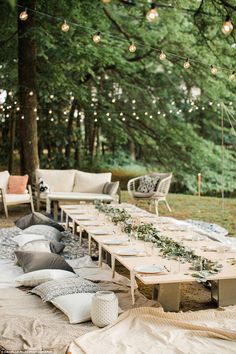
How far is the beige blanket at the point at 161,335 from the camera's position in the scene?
2723 mm

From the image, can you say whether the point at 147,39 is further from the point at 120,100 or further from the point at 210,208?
the point at 210,208

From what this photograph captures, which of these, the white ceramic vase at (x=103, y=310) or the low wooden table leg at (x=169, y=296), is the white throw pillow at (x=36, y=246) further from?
the white ceramic vase at (x=103, y=310)

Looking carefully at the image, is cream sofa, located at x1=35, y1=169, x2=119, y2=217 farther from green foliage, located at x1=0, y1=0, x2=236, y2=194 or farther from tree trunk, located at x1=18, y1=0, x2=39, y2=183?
green foliage, located at x1=0, y1=0, x2=236, y2=194

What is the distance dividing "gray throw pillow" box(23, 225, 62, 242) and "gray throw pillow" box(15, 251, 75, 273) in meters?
1.07

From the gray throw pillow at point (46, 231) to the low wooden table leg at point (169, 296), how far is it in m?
2.12

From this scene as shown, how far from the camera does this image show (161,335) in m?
2.90

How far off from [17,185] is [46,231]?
2985 millimetres

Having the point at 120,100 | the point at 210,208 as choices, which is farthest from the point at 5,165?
the point at 210,208

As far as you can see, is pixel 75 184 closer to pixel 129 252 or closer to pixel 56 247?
pixel 56 247

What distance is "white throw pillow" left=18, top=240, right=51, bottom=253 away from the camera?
4.59 m

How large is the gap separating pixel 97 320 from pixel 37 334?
1.32ft

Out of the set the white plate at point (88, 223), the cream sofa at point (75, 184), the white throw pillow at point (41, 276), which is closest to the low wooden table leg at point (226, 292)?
the white throw pillow at point (41, 276)

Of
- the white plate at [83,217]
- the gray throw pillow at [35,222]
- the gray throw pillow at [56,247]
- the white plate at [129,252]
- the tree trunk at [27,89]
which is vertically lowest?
the gray throw pillow at [56,247]

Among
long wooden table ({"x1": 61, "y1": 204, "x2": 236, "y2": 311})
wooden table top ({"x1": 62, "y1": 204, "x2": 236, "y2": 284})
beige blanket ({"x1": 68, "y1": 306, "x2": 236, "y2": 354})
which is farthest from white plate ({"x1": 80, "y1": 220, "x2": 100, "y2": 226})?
beige blanket ({"x1": 68, "y1": 306, "x2": 236, "y2": 354})
